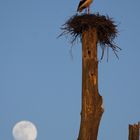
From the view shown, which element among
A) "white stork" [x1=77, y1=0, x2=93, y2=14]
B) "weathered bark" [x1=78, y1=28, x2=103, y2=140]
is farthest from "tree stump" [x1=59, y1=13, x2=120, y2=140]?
"white stork" [x1=77, y1=0, x2=93, y2=14]

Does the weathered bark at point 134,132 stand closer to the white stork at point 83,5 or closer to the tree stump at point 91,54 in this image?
the tree stump at point 91,54

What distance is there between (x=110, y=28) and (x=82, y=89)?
226 cm

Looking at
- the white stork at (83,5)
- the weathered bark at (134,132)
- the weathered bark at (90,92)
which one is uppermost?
the white stork at (83,5)

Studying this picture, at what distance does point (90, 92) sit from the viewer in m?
12.5

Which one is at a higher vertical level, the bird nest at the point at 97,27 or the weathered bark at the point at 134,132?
the bird nest at the point at 97,27

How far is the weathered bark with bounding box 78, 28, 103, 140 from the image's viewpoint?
12.3 metres

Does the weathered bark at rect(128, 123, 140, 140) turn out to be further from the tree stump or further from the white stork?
the white stork

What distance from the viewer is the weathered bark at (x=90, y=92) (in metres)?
12.3

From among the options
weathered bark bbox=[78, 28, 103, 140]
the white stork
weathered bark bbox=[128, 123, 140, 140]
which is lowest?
weathered bark bbox=[128, 123, 140, 140]

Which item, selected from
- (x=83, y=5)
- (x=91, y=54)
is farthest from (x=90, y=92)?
(x=83, y=5)

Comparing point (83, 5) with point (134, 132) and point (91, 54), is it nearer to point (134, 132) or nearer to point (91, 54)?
point (91, 54)

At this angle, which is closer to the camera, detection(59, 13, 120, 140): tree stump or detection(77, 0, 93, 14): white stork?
detection(59, 13, 120, 140): tree stump

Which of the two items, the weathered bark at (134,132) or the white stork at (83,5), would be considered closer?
the weathered bark at (134,132)

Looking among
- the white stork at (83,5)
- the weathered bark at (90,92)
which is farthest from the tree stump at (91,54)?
the white stork at (83,5)
